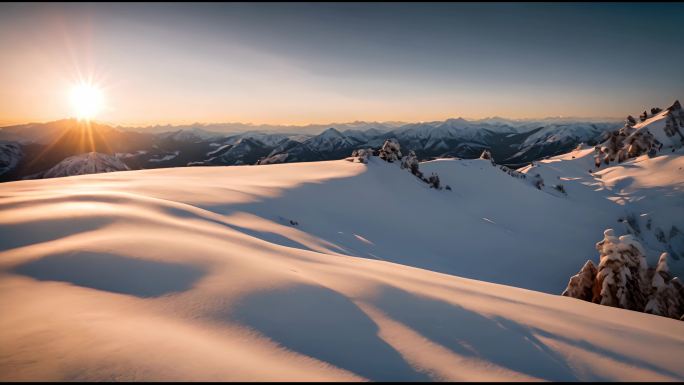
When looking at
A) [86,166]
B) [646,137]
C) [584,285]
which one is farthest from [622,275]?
[86,166]

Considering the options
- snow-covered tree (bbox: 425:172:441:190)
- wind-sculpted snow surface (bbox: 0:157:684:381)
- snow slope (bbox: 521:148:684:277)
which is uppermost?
wind-sculpted snow surface (bbox: 0:157:684:381)

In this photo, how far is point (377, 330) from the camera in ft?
15.5

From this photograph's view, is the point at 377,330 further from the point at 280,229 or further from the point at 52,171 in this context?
the point at 52,171

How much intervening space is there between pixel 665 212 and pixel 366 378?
62.8m

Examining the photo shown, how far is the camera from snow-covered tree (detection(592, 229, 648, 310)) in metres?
12.3

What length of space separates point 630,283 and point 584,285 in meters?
1.66

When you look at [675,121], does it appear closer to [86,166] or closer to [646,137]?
[646,137]

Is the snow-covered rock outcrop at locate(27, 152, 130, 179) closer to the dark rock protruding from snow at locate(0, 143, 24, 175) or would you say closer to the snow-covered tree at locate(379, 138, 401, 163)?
the dark rock protruding from snow at locate(0, 143, 24, 175)

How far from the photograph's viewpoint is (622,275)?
12.5 m

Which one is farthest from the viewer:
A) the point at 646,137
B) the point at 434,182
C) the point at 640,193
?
the point at 646,137

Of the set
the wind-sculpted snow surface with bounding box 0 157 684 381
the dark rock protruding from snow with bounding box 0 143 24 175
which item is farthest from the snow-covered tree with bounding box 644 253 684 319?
the dark rock protruding from snow with bounding box 0 143 24 175

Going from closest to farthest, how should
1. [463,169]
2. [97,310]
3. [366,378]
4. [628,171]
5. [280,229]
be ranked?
[366,378], [97,310], [280,229], [463,169], [628,171]

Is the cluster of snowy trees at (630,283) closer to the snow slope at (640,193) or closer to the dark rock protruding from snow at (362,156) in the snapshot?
the snow slope at (640,193)

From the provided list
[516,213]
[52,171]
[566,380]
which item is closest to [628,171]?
[516,213]
